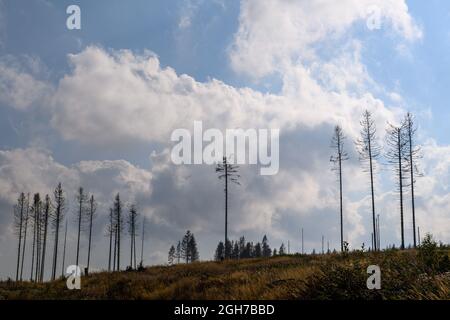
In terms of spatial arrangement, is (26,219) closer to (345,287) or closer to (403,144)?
(403,144)

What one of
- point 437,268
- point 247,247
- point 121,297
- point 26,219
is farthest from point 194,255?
point 437,268

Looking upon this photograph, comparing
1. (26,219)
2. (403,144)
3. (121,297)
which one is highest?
(403,144)

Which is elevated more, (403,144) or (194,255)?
(403,144)

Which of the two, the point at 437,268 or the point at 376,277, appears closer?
the point at 376,277

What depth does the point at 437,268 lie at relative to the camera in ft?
36.8

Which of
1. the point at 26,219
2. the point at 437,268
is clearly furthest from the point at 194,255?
the point at 437,268
